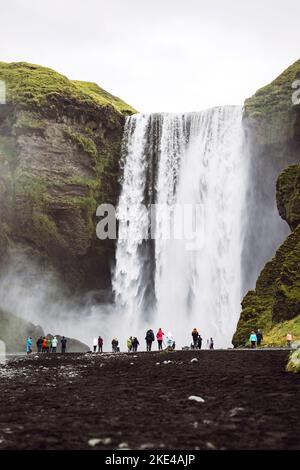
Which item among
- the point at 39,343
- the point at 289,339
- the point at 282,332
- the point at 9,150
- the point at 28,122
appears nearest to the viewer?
the point at 289,339

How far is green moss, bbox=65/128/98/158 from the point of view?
61.1 meters

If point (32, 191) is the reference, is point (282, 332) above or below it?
below

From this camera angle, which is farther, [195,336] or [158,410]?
[195,336]

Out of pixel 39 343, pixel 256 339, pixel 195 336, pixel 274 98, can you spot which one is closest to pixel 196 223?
pixel 274 98

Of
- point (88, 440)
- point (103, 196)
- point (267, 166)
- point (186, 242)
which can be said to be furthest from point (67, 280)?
point (88, 440)

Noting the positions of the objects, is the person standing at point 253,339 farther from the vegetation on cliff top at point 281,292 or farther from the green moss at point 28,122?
the green moss at point 28,122

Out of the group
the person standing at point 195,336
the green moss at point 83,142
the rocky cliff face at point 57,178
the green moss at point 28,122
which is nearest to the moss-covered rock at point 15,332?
the rocky cliff face at point 57,178

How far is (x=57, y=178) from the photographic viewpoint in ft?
197

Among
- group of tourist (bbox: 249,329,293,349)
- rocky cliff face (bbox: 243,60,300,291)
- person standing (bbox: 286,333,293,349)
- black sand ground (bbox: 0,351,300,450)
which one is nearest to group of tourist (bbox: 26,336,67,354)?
group of tourist (bbox: 249,329,293,349)

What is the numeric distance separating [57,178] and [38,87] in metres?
11.8

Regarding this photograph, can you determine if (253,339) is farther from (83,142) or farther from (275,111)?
(83,142)

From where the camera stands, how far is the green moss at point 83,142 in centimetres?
6114

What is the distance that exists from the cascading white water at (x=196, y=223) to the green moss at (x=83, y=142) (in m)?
4.14
